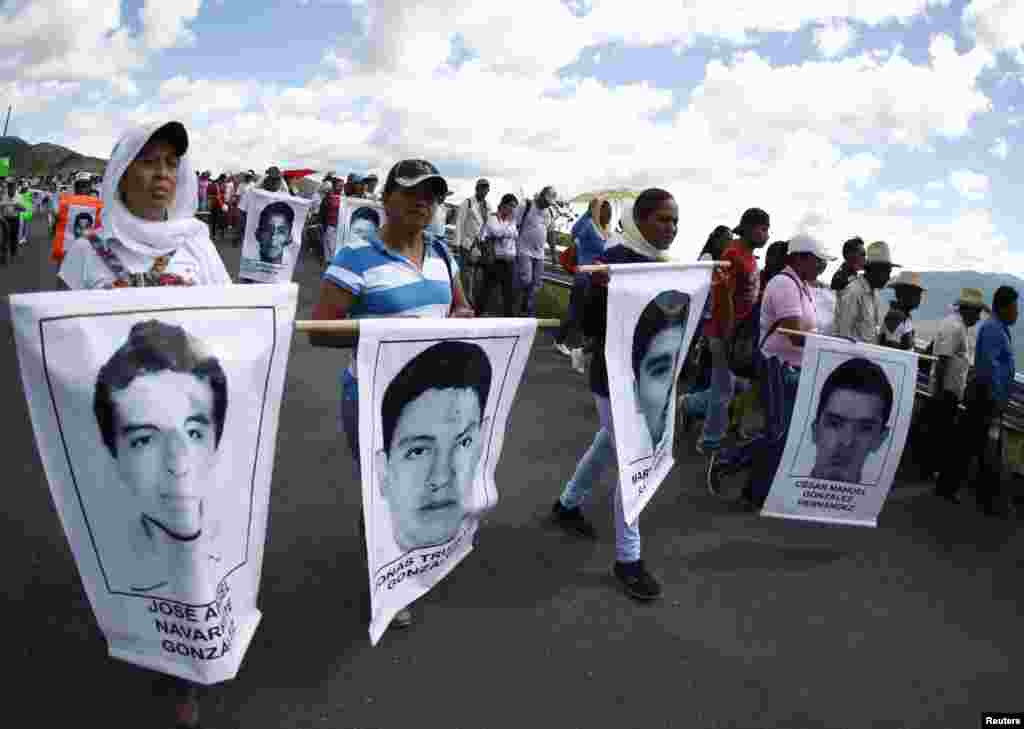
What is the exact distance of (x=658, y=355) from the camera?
383cm

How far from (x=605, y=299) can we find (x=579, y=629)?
5.12ft

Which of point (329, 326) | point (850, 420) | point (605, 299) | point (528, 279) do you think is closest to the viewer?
point (329, 326)

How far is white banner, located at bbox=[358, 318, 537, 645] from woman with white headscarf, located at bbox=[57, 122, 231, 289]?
2.39 ft

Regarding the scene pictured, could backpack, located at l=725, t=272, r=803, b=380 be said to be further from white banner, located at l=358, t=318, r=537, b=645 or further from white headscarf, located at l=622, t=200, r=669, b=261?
white banner, located at l=358, t=318, r=537, b=645

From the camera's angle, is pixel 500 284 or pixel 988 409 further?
pixel 500 284

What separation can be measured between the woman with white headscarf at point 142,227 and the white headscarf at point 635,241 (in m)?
2.03

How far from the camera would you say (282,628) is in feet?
11.0

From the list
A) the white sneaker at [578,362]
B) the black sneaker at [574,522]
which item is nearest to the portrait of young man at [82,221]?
the white sneaker at [578,362]

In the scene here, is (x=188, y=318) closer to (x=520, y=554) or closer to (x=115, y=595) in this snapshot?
(x=115, y=595)

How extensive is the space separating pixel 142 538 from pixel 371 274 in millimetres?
1280

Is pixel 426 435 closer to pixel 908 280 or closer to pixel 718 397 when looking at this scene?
pixel 718 397

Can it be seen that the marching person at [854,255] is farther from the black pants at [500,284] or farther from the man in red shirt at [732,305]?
the black pants at [500,284]

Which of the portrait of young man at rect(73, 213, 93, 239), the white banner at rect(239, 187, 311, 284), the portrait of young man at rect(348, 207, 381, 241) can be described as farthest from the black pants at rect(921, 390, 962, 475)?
the portrait of young man at rect(73, 213, 93, 239)

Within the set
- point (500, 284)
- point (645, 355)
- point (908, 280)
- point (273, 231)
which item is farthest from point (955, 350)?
point (273, 231)
